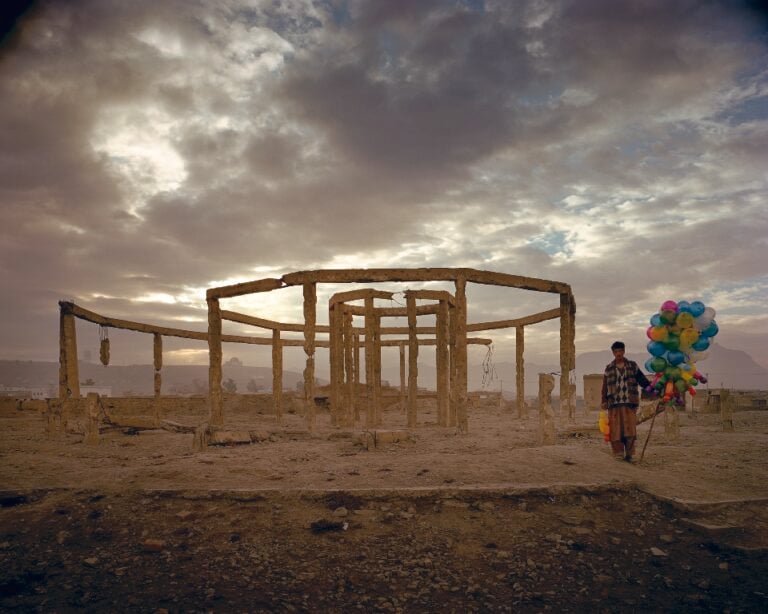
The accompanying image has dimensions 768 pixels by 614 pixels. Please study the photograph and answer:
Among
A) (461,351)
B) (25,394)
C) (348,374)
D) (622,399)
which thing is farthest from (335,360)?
(25,394)

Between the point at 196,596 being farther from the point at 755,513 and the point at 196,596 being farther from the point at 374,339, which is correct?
the point at 374,339

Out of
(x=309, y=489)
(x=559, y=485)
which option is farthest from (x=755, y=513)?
(x=309, y=489)

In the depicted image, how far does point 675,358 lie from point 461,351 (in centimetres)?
502

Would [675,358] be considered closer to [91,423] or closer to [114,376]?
[91,423]

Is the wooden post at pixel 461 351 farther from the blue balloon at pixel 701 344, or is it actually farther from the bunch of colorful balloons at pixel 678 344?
the blue balloon at pixel 701 344

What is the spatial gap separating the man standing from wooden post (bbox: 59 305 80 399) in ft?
41.7

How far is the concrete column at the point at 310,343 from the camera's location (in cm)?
1212

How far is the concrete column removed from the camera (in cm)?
1212

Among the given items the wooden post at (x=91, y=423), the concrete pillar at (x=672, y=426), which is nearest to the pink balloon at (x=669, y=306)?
the concrete pillar at (x=672, y=426)

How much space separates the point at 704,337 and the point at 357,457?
586 cm

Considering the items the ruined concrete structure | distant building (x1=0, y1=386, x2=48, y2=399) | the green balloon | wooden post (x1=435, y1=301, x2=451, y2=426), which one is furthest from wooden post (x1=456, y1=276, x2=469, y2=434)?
distant building (x1=0, y1=386, x2=48, y2=399)

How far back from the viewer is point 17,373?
119m

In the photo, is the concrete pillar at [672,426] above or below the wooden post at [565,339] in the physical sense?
below

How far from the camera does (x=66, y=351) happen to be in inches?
543
